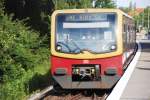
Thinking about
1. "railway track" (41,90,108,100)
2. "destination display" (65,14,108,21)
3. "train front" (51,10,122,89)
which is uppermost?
"destination display" (65,14,108,21)

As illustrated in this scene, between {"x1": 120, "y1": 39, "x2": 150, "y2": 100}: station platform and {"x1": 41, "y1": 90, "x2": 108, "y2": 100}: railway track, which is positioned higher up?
{"x1": 120, "y1": 39, "x2": 150, "y2": 100}: station platform

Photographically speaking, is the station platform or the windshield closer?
the station platform

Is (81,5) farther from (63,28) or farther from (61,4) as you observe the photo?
(63,28)

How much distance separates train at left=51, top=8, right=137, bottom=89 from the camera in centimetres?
1708

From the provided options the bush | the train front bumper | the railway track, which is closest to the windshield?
the train front bumper

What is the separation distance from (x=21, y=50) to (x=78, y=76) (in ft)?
25.0

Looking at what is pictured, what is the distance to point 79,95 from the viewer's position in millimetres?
17766

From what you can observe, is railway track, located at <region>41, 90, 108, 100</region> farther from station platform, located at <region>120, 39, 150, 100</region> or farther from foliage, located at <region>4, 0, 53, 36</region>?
foliage, located at <region>4, 0, 53, 36</region>

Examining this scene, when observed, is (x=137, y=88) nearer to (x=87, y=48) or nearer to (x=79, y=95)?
(x=87, y=48)

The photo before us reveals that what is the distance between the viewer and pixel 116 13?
1731 cm

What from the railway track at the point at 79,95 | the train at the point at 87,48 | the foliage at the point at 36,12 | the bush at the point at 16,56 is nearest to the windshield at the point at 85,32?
the train at the point at 87,48

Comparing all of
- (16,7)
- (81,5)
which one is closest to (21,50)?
(16,7)

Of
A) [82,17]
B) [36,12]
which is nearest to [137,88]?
[82,17]

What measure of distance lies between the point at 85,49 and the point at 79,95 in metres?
1.54
